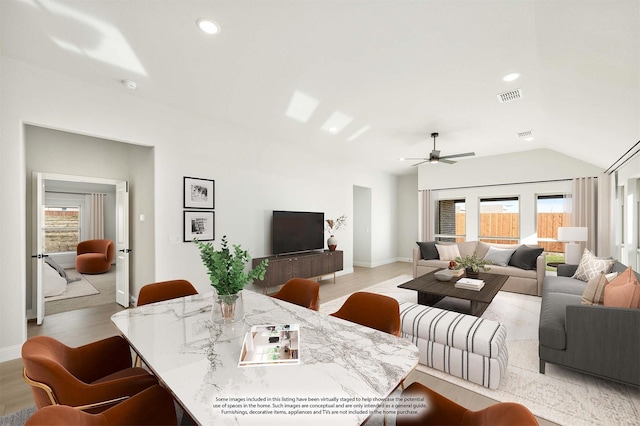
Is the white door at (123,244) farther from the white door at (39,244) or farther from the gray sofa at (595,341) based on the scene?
the gray sofa at (595,341)

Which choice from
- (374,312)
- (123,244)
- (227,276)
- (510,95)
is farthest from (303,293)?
(123,244)

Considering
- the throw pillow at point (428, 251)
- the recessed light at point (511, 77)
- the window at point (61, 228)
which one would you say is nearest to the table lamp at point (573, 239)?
the throw pillow at point (428, 251)

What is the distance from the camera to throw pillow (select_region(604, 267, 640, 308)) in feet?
6.95

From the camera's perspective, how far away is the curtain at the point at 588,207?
5297 millimetres

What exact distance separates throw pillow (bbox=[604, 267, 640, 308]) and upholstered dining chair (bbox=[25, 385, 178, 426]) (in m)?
3.19

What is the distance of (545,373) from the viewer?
2.36m

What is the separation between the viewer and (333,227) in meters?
6.30

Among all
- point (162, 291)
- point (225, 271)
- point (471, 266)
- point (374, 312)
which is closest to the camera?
point (225, 271)

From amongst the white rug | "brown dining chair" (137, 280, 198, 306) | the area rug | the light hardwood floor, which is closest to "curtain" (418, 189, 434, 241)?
the light hardwood floor

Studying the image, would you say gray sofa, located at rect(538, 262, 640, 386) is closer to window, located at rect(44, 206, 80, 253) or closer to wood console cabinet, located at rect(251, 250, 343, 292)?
wood console cabinet, located at rect(251, 250, 343, 292)

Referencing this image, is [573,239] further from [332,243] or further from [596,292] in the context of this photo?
[332,243]

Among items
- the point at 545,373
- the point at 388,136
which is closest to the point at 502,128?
the point at 388,136

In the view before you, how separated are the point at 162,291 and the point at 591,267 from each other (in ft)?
17.1

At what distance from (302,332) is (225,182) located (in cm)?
345
